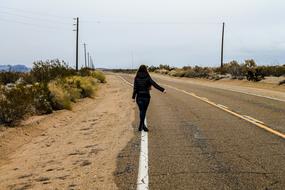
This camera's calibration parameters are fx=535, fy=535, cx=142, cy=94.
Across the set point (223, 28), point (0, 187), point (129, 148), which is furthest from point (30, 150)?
point (223, 28)

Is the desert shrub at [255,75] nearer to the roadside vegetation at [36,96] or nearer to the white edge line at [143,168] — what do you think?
the roadside vegetation at [36,96]

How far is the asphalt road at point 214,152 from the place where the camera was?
8420 mm

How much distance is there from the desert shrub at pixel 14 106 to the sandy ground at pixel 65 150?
0.49 meters

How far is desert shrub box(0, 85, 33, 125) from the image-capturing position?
17.4 metres

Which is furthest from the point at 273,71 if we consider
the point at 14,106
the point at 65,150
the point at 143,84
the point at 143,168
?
the point at 143,168

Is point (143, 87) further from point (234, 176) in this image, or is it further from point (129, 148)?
point (234, 176)

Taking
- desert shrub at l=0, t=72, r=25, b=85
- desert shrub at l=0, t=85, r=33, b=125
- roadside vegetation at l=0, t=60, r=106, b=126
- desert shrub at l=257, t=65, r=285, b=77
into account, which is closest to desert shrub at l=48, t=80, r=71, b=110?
roadside vegetation at l=0, t=60, r=106, b=126

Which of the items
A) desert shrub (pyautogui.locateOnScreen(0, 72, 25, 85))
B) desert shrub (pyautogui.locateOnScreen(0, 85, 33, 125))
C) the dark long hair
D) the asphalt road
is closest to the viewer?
the asphalt road

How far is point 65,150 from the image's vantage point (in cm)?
1285

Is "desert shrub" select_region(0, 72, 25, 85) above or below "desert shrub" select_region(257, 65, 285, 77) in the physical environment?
below

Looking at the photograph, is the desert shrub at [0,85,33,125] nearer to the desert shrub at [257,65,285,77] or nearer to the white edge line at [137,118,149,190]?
the white edge line at [137,118,149,190]

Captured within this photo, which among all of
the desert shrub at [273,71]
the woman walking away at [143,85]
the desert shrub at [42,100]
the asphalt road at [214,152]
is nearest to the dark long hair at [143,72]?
the woman walking away at [143,85]

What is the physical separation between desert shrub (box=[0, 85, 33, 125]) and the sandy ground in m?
0.49

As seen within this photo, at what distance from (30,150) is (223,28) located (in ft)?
214
